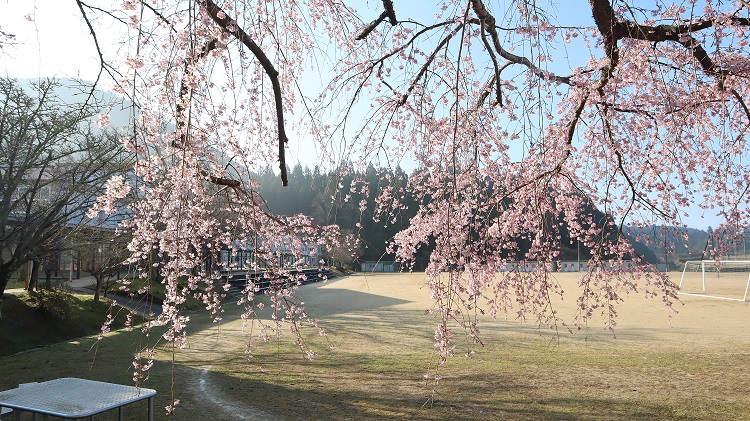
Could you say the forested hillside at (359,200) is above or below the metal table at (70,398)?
above

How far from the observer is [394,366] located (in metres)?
7.59

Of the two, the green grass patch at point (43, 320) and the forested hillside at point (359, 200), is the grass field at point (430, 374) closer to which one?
the green grass patch at point (43, 320)

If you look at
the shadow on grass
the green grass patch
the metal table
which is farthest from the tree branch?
the green grass patch

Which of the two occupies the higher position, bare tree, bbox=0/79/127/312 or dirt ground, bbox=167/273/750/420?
bare tree, bbox=0/79/127/312

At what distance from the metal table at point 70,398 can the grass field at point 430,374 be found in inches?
19.0

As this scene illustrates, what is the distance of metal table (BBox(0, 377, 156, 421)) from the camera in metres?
3.58

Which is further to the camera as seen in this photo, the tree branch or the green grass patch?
the green grass patch

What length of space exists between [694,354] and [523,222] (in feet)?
15.7

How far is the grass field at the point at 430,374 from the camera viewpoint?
5.33 meters

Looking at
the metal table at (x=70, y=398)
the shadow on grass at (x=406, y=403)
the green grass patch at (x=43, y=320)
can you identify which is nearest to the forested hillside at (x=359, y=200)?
the shadow on grass at (x=406, y=403)

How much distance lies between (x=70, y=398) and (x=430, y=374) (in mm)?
4246

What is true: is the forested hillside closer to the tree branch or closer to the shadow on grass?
the tree branch

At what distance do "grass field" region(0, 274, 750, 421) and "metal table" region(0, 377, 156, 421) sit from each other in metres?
0.48

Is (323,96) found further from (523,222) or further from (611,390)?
(611,390)
